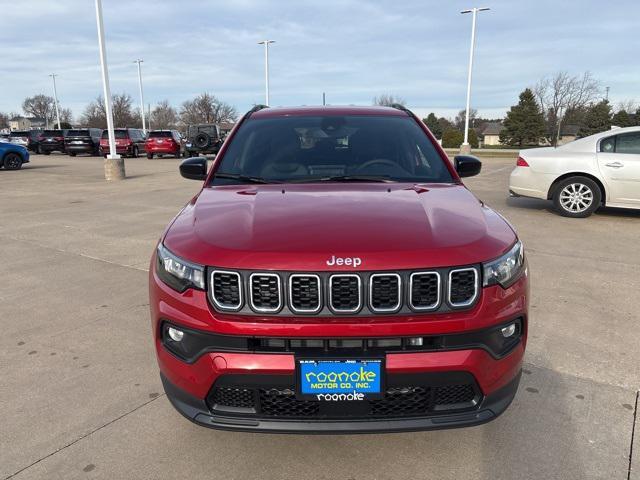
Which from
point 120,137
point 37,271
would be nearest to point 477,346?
point 37,271

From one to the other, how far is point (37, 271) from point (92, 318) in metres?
1.91

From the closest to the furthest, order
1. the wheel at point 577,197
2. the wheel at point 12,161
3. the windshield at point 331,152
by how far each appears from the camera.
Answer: the windshield at point 331,152, the wheel at point 577,197, the wheel at point 12,161

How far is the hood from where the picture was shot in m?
1.97

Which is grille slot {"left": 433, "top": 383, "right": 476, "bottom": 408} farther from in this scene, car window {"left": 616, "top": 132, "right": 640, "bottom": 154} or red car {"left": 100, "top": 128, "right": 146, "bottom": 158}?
red car {"left": 100, "top": 128, "right": 146, "bottom": 158}

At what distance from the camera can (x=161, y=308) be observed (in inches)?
85.0

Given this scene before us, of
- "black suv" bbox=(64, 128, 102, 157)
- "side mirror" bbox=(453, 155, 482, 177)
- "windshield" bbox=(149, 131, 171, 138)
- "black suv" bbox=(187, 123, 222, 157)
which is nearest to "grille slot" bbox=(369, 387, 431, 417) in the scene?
"side mirror" bbox=(453, 155, 482, 177)

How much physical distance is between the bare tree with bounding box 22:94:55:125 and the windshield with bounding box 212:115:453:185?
347ft

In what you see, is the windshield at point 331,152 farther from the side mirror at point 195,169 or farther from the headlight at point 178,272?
the headlight at point 178,272

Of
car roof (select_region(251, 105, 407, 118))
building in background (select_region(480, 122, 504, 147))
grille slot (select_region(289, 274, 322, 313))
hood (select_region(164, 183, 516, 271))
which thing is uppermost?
car roof (select_region(251, 105, 407, 118))

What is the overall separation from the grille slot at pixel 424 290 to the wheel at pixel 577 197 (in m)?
7.42

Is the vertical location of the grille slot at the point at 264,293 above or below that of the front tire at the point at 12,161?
above

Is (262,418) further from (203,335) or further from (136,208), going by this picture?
(136,208)

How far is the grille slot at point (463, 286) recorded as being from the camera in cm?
198

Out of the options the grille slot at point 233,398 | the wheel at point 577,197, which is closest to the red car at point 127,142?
the wheel at point 577,197
